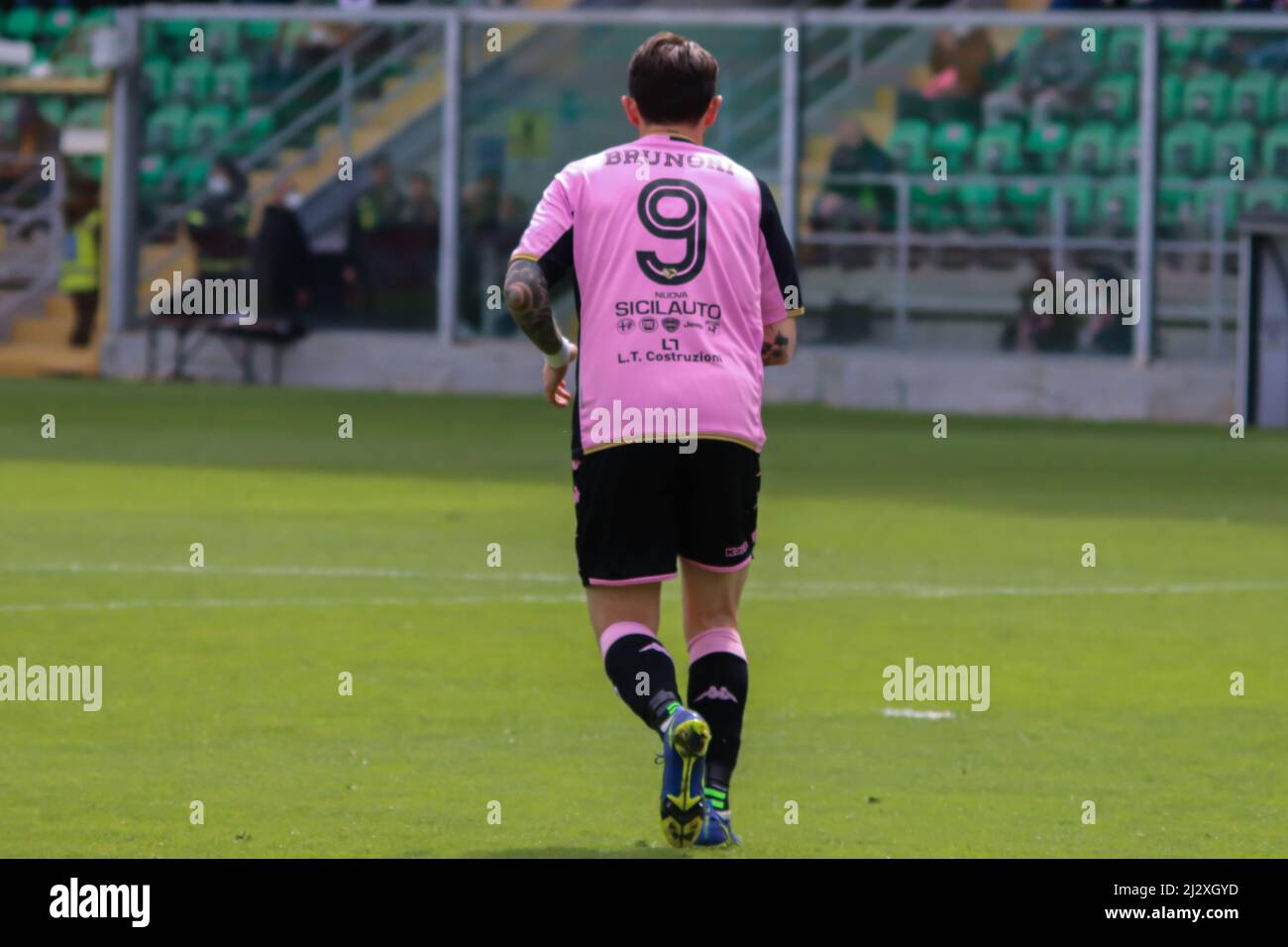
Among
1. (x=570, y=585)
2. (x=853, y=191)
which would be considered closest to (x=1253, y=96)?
(x=853, y=191)

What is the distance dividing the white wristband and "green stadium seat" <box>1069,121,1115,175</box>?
21942mm

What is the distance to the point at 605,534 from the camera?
20.7 ft

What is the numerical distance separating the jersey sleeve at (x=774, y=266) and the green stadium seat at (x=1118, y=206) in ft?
70.5

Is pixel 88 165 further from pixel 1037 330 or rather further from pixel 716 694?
pixel 716 694

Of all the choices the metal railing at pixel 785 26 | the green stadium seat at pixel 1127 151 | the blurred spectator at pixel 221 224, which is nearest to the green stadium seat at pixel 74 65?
the metal railing at pixel 785 26

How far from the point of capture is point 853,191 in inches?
1119

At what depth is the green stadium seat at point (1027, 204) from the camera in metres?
27.6

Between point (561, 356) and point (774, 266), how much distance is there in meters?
0.59

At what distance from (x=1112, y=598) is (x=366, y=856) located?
21.8ft

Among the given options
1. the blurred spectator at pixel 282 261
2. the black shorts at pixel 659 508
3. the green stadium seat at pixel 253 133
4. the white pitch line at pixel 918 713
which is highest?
the green stadium seat at pixel 253 133

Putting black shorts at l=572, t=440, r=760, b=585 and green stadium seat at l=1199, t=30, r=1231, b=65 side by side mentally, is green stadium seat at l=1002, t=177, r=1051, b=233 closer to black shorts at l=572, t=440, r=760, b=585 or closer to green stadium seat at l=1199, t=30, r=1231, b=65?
green stadium seat at l=1199, t=30, r=1231, b=65

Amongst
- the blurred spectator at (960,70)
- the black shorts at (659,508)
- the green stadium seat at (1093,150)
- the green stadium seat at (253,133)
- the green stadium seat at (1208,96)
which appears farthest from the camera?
the green stadium seat at (253,133)

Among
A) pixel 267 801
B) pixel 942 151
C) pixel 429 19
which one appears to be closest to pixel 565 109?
pixel 429 19

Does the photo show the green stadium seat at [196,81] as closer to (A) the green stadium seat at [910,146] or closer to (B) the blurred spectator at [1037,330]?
(A) the green stadium seat at [910,146]
